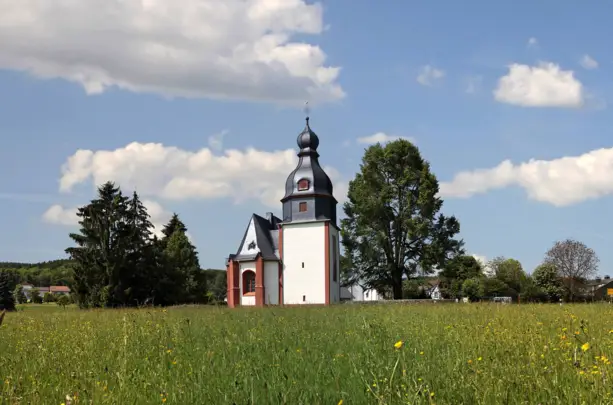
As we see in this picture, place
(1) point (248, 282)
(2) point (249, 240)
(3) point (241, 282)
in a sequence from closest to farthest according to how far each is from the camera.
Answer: (3) point (241, 282), (1) point (248, 282), (2) point (249, 240)

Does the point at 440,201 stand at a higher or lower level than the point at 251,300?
higher

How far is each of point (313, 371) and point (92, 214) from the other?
136 feet

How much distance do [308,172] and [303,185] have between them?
1.40 metres

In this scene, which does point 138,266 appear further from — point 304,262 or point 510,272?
point 510,272

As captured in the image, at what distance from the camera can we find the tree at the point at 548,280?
60.6 metres

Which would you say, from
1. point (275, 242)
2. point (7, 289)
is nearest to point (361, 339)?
point (275, 242)

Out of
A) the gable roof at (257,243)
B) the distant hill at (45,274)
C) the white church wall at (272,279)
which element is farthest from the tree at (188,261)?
the distant hill at (45,274)

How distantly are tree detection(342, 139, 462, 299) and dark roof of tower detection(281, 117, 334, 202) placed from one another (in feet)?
15.7

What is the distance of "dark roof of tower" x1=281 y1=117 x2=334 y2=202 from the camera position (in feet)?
166

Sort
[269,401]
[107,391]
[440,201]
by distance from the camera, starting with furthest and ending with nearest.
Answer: [440,201] → [107,391] → [269,401]

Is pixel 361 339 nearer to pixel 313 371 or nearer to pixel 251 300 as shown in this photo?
pixel 313 371

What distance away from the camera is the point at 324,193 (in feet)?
165

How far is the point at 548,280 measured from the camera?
2461 inches

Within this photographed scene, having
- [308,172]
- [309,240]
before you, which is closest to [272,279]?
[309,240]
